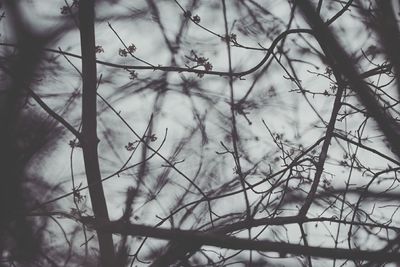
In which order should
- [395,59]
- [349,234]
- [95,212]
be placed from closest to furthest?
[395,59] < [349,234] < [95,212]

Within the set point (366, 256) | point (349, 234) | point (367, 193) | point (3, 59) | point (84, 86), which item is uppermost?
point (3, 59)

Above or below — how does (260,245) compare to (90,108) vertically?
below

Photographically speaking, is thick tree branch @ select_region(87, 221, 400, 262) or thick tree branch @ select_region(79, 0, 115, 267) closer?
thick tree branch @ select_region(87, 221, 400, 262)

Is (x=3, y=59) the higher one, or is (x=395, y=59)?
(x=3, y=59)

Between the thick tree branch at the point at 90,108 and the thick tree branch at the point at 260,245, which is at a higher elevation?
the thick tree branch at the point at 90,108

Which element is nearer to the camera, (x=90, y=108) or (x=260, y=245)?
(x=260, y=245)

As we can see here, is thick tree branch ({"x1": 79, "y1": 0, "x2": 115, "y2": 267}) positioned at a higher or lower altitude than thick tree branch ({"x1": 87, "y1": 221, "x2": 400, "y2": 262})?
higher

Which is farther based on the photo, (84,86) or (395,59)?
(84,86)

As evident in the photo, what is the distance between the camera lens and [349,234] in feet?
8.68

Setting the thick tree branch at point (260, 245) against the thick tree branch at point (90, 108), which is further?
the thick tree branch at point (90, 108)

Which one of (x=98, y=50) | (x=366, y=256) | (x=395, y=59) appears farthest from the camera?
(x=98, y=50)

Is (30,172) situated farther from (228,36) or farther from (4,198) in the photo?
(228,36)

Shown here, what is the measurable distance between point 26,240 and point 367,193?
2.95m

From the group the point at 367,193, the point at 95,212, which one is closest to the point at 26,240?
the point at 95,212
